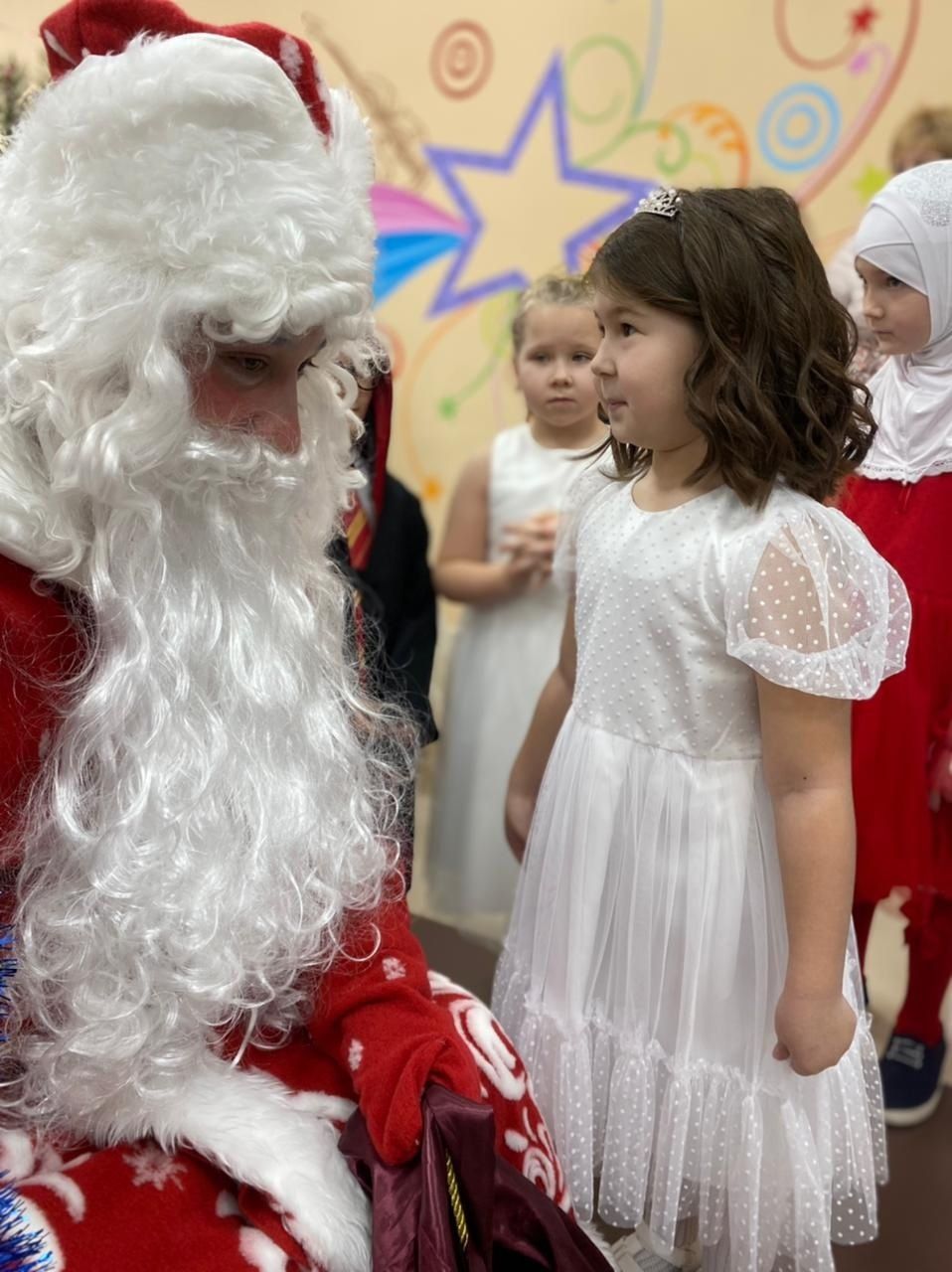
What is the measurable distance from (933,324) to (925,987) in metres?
0.91

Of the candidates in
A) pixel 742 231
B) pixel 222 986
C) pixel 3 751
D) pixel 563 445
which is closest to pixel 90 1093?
pixel 222 986

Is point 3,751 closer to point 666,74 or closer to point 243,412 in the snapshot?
point 243,412

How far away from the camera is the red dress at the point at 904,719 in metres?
1.28

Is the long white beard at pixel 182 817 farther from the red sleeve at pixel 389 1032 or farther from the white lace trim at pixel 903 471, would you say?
the white lace trim at pixel 903 471

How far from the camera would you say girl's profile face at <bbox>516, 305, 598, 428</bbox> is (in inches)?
60.5

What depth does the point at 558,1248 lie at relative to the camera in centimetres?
78

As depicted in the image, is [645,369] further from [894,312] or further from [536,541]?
[536,541]

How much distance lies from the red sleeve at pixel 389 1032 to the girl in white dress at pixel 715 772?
0.23 metres

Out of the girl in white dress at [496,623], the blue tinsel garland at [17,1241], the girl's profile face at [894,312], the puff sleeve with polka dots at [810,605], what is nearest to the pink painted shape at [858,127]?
the girl in white dress at [496,623]

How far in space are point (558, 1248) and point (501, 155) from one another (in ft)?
7.29

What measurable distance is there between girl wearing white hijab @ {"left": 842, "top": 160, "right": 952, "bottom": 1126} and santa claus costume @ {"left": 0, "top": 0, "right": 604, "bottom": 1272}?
0.65m

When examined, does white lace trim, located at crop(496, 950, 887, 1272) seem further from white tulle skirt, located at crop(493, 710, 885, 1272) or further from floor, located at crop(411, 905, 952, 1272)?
floor, located at crop(411, 905, 952, 1272)

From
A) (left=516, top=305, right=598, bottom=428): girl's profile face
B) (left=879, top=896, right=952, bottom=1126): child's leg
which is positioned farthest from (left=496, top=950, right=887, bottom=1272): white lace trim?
(left=516, top=305, right=598, bottom=428): girl's profile face

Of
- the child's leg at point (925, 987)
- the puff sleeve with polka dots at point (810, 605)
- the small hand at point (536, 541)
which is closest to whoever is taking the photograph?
the puff sleeve with polka dots at point (810, 605)
